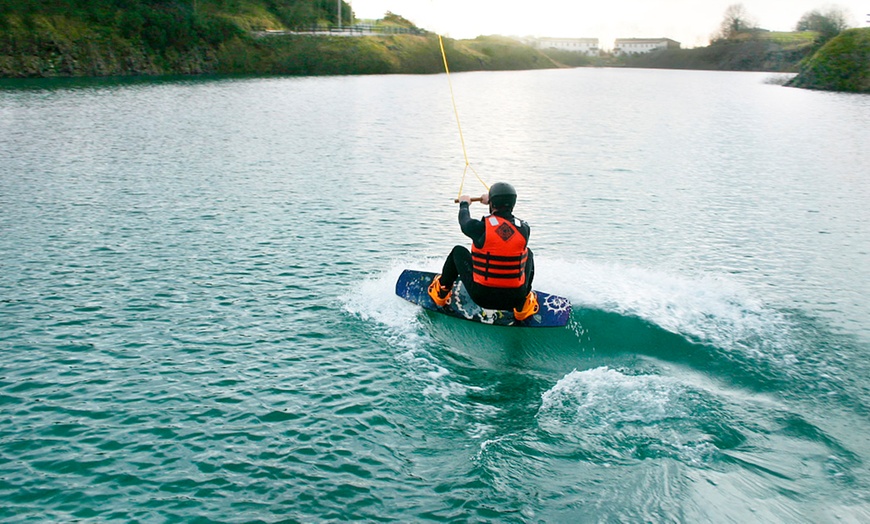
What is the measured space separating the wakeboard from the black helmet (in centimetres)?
238

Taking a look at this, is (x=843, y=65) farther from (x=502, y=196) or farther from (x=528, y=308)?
(x=502, y=196)

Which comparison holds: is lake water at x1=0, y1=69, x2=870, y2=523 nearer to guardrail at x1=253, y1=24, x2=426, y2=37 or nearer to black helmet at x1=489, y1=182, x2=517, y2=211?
black helmet at x1=489, y1=182, x2=517, y2=211

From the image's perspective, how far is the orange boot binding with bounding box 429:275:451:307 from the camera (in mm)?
15281

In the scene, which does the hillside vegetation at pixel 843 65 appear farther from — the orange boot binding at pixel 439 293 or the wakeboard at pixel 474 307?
the orange boot binding at pixel 439 293

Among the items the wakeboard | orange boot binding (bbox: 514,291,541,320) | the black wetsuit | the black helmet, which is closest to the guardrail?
the wakeboard

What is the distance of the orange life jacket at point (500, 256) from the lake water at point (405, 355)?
5.16 feet

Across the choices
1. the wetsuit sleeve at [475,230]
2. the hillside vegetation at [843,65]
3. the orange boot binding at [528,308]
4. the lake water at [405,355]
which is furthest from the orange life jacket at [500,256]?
the hillside vegetation at [843,65]

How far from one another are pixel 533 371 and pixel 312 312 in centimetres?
561

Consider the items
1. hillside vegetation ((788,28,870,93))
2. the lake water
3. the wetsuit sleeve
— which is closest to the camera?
the lake water

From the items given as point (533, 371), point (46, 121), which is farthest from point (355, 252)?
point (46, 121)

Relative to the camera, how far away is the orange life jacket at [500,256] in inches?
524

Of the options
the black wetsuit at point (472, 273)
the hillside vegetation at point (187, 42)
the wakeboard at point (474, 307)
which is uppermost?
the hillside vegetation at point (187, 42)

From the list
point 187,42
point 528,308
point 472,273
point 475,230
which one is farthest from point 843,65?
Answer: point 475,230

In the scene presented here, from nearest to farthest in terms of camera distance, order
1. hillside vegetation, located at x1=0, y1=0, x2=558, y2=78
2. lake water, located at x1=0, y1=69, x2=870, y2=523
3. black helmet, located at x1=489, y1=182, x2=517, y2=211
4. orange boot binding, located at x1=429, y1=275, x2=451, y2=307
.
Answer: lake water, located at x1=0, y1=69, x2=870, y2=523, black helmet, located at x1=489, y1=182, x2=517, y2=211, orange boot binding, located at x1=429, y1=275, x2=451, y2=307, hillside vegetation, located at x1=0, y1=0, x2=558, y2=78
